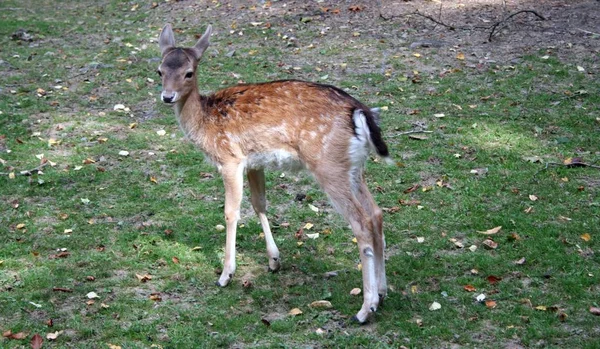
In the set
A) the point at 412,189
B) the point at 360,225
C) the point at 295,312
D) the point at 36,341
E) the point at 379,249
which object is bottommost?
the point at 412,189

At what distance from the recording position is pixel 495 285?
222 inches

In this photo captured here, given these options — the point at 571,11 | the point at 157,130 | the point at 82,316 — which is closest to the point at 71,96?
the point at 157,130

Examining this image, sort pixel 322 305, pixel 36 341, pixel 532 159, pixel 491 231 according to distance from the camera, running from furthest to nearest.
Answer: pixel 532 159, pixel 491 231, pixel 322 305, pixel 36 341

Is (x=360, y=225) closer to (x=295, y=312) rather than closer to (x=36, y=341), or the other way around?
(x=295, y=312)

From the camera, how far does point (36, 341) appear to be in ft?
16.4

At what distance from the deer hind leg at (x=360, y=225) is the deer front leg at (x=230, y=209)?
30.1 inches

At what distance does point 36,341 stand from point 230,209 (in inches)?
67.0

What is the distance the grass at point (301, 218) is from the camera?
5.24 meters

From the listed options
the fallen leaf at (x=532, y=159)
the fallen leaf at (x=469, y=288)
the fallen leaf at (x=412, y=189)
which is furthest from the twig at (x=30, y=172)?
the fallen leaf at (x=532, y=159)

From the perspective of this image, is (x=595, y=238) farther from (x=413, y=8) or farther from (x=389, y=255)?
(x=413, y=8)

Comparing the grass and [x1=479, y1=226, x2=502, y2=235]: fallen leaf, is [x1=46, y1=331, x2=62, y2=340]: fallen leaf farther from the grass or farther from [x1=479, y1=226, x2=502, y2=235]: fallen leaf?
[x1=479, y1=226, x2=502, y2=235]: fallen leaf

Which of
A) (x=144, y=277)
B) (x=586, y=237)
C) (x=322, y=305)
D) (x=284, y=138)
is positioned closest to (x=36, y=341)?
(x=144, y=277)

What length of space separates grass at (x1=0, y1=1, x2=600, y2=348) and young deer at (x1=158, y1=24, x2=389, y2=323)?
431mm

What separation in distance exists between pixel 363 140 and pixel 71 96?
598 centimetres
